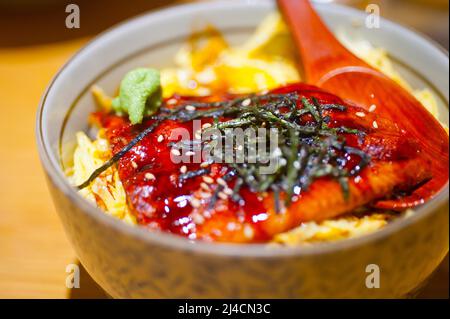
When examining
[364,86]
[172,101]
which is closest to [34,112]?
[172,101]

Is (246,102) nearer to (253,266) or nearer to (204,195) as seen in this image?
(204,195)

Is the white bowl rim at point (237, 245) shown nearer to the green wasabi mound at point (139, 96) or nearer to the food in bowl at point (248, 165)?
the food in bowl at point (248, 165)

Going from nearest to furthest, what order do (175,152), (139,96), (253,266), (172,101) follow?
(253,266), (175,152), (139,96), (172,101)

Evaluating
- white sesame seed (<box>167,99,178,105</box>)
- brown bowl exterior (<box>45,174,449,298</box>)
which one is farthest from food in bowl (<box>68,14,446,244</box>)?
brown bowl exterior (<box>45,174,449,298</box>)

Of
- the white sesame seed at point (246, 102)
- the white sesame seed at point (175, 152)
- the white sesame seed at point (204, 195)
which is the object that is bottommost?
the white sesame seed at point (204, 195)

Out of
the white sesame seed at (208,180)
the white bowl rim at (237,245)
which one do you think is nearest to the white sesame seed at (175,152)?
the white sesame seed at (208,180)

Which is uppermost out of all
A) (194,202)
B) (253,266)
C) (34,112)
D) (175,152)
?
(34,112)
